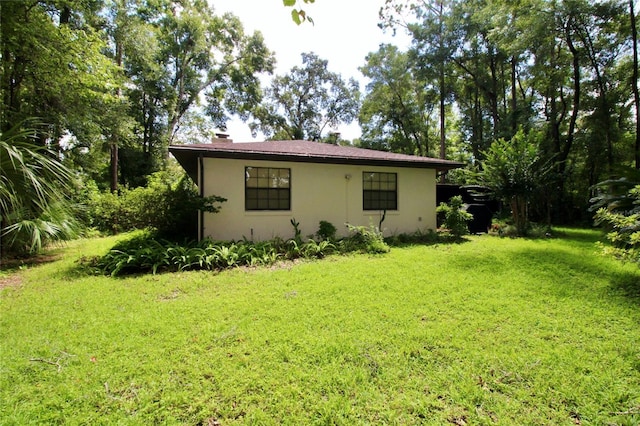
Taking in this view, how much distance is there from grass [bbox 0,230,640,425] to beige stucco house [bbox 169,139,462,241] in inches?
120

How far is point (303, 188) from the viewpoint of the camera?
319 inches

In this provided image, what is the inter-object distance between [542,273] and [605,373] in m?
3.24

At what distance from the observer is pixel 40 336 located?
9.35 ft

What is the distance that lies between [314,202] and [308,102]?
21.9 m

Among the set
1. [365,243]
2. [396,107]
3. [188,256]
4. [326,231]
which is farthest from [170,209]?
[396,107]

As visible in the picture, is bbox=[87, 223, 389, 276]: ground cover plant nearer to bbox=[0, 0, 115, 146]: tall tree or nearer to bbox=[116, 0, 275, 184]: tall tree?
bbox=[0, 0, 115, 146]: tall tree

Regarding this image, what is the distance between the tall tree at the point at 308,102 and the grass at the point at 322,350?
24.0 metres

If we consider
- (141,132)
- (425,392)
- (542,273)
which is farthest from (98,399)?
(141,132)

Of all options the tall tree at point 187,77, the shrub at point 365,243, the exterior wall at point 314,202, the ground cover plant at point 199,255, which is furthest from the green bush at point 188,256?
the tall tree at point 187,77

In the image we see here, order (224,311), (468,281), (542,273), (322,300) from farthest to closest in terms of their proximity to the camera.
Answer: (542,273)
(468,281)
(322,300)
(224,311)

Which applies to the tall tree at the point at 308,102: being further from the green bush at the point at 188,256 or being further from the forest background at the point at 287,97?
the green bush at the point at 188,256

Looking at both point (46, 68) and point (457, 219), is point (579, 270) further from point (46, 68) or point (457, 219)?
point (46, 68)

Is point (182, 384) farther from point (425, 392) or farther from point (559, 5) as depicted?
point (559, 5)

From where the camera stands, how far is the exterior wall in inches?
290
